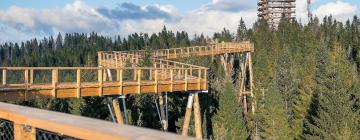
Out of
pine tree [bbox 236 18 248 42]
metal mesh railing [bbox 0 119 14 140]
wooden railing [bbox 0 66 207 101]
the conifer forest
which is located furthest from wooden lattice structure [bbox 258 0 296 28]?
metal mesh railing [bbox 0 119 14 140]

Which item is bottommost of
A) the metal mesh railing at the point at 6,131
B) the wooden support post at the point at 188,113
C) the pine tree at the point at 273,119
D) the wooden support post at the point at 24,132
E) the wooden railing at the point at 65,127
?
the pine tree at the point at 273,119

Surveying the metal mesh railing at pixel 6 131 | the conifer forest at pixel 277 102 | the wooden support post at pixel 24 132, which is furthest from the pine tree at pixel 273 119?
the wooden support post at pixel 24 132

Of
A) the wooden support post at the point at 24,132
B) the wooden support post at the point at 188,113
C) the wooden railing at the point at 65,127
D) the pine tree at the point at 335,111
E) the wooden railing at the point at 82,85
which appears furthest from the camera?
the pine tree at the point at 335,111

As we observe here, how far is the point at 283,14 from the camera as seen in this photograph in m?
111

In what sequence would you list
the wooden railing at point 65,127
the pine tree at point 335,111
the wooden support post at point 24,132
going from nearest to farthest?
the wooden railing at point 65,127 < the wooden support post at point 24,132 < the pine tree at point 335,111

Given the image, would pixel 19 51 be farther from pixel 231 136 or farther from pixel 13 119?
pixel 13 119

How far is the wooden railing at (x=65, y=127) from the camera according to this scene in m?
2.49

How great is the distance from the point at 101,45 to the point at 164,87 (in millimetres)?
114491

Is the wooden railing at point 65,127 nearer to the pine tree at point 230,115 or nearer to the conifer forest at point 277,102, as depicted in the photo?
the conifer forest at point 277,102

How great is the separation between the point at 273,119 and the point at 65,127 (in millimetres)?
42283

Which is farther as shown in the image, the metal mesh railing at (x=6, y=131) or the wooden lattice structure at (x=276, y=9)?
the wooden lattice structure at (x=276, y=9)

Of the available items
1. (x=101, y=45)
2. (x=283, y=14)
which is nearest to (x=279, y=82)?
(x=283, y=14)

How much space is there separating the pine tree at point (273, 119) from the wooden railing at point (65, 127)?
4074cm

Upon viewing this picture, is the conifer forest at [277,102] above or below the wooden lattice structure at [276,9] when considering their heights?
below
